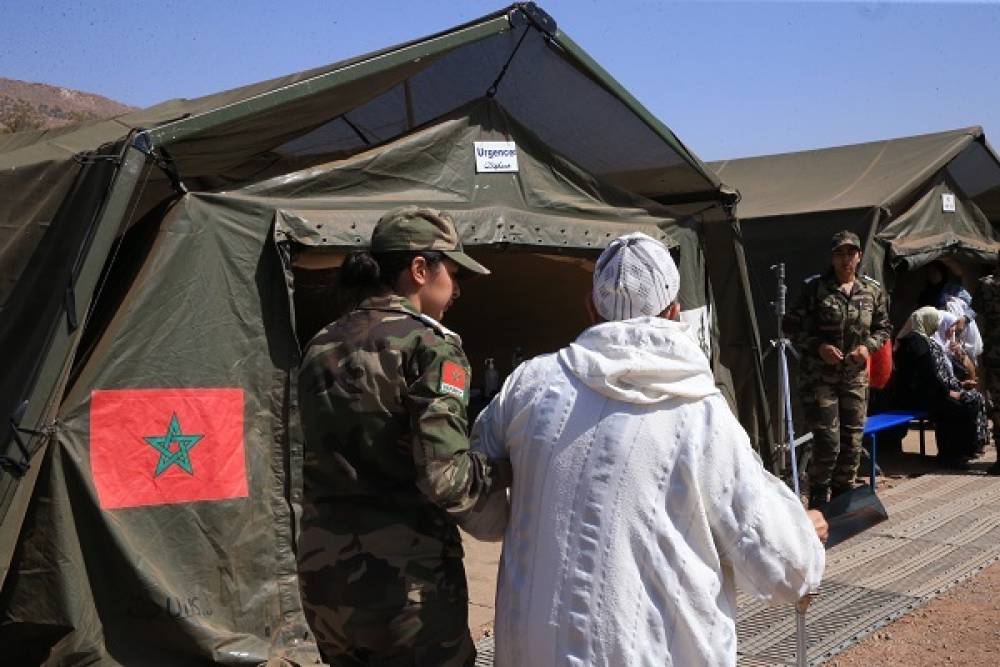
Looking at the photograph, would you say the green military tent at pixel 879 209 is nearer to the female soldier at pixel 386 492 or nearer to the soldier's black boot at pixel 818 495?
the soldier's black boot at pixel 818 495

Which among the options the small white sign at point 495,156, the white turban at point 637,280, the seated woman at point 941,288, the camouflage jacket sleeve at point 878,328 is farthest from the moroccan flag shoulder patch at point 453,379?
the seated woman at point 941,288

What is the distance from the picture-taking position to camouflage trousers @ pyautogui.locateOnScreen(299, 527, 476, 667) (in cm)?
208

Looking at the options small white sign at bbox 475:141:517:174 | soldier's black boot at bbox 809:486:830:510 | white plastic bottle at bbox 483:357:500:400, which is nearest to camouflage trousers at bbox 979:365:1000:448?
soldier's black boot at bbox 809:486:830:510

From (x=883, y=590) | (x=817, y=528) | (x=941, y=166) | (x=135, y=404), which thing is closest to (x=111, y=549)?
(x=135, y=404)

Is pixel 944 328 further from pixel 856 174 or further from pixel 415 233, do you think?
pixel 415 233

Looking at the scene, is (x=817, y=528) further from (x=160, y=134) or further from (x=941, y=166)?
(x=941, y=166)

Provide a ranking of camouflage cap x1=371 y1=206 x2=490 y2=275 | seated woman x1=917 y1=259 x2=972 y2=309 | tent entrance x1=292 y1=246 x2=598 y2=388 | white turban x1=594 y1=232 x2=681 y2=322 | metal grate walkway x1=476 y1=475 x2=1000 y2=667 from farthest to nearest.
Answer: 1. seated woman x1=917 y1=259 x2=972 y2=309
2. tent entrance x1=292 y1=246 x2=598 y2=388
3. metal grate walkway x1=476 y1=475 x2=1000 y2=667
4. camouflage cap x1=371 y1=206 x2=490 y2=275
5. white turban x1=594 y1=232 x2=681 y2=322

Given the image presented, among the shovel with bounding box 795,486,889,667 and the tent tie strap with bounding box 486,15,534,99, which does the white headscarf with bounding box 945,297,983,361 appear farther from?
the tent tie strap with bounding box 486,15,534,99

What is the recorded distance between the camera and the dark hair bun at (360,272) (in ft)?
7.46

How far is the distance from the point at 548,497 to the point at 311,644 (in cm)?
262

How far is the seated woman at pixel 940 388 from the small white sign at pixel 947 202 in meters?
1.12

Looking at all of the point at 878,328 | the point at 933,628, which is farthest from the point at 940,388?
the point at 933,628

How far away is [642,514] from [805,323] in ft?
16.2

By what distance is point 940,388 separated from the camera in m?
8.55
